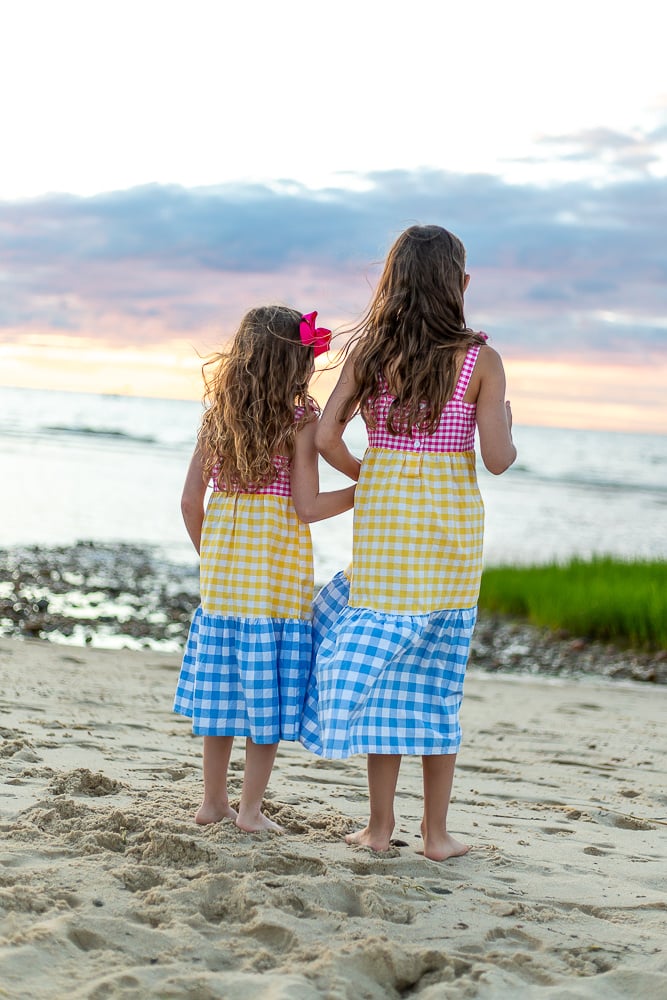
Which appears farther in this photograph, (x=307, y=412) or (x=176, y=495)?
(x=176, y=495)

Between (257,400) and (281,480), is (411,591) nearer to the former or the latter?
(281,480)

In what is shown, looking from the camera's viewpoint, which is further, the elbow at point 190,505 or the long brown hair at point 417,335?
the elbow at point 190,505

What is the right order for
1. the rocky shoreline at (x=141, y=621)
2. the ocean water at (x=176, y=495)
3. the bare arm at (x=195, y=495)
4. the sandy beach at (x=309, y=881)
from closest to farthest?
the sandy beach at (x=309, y=881) → the bare arm at (x=195, y=495) → the rocky shoreline at (x=141, y=621) → the ocean water at (x=176, y=495)

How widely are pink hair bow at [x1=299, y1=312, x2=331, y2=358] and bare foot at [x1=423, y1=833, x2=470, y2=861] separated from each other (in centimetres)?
→ 168

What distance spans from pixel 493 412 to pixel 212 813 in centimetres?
165

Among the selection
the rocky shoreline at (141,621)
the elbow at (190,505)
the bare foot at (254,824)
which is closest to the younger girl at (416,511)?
the bare foot at (254,824)

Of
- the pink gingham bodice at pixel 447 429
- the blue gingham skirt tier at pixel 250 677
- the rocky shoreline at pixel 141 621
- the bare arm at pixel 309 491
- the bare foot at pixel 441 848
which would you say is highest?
the pink gingham bodice at pixel 447 429

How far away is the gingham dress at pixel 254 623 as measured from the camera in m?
3.32

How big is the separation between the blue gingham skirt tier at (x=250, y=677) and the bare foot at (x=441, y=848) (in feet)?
1.87

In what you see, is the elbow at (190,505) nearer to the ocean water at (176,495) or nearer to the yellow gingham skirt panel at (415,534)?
the yellow gingham skirt panel at (415,534)

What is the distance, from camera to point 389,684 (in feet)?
10.5

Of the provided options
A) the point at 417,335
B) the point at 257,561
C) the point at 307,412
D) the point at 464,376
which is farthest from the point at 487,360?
the point at 257,561

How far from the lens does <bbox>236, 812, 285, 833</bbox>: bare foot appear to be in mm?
3336

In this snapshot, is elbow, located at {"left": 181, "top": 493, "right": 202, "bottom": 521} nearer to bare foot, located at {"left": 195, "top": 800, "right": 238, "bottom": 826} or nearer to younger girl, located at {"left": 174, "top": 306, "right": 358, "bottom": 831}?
younger girl, located at {"left": 174, "top": 306, "right": 358, "bottom": 831}
